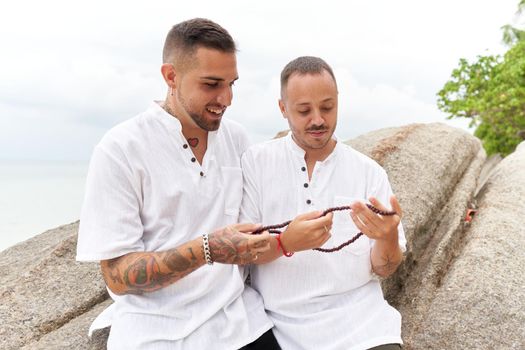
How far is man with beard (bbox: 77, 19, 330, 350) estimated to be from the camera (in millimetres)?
3914

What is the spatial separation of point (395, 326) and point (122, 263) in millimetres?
2134

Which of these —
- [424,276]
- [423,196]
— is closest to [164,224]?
[424,276]

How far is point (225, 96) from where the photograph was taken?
4.23 meters

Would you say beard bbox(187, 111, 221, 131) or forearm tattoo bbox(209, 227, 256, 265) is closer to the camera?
forearm tattoo bbox(209, 227, 256, 265)

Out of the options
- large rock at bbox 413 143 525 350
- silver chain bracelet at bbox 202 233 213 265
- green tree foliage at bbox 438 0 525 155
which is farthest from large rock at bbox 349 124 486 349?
green tree foliage at bbox 438 0 525 155

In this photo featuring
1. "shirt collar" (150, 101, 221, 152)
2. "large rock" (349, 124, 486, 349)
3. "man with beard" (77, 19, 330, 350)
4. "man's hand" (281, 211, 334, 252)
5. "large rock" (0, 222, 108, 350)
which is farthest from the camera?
"large rock" (349, 124, 486, 349)

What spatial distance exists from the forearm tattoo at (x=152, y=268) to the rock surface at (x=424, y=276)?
1.38 m

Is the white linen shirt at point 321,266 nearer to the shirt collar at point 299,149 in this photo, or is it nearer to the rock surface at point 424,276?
the shirt collar at point 299,149

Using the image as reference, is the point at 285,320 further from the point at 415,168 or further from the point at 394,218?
the point at 415,168

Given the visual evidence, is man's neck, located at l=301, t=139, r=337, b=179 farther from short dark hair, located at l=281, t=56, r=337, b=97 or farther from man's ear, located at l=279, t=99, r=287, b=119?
short dark hair, located at l=281, t=56, r=337, b=97

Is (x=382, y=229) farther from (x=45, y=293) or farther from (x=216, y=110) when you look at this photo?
(x=45, y=293)

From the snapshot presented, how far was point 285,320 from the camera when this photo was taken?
444 cm

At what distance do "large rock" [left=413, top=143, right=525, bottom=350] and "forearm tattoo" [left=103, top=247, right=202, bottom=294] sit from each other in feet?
10.7

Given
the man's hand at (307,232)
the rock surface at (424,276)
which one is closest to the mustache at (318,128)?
the man's hand at (307,232)
